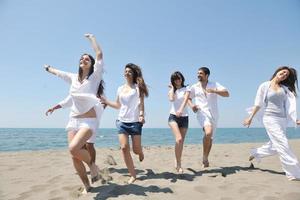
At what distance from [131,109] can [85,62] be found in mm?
1274

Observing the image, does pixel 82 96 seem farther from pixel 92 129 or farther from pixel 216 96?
pixel 216 96

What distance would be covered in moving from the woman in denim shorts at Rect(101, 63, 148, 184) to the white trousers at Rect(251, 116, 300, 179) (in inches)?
101

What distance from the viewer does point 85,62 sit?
15.1ft

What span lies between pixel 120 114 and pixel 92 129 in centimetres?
106

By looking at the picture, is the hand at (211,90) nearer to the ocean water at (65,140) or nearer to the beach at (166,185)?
the beach at (166,185)

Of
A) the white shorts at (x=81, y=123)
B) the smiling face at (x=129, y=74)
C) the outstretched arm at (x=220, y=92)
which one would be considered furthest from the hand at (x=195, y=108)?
the white shorts at (x=81, y=123)

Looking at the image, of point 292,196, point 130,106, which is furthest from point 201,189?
point 130,106

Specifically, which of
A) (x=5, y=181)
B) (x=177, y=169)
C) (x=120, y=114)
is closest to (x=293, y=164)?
(x=177, y=169)

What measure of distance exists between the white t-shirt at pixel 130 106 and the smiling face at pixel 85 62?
3.45ft

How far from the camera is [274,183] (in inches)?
188

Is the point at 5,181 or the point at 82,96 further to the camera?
the point at 5,181

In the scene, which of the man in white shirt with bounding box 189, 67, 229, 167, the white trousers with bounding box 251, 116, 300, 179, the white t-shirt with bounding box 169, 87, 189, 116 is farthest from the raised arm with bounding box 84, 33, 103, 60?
the white trousers with bounding box 251, 116, 300, 179

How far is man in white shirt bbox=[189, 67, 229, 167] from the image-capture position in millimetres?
6348

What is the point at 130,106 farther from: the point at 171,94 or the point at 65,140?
the point at 65,140
